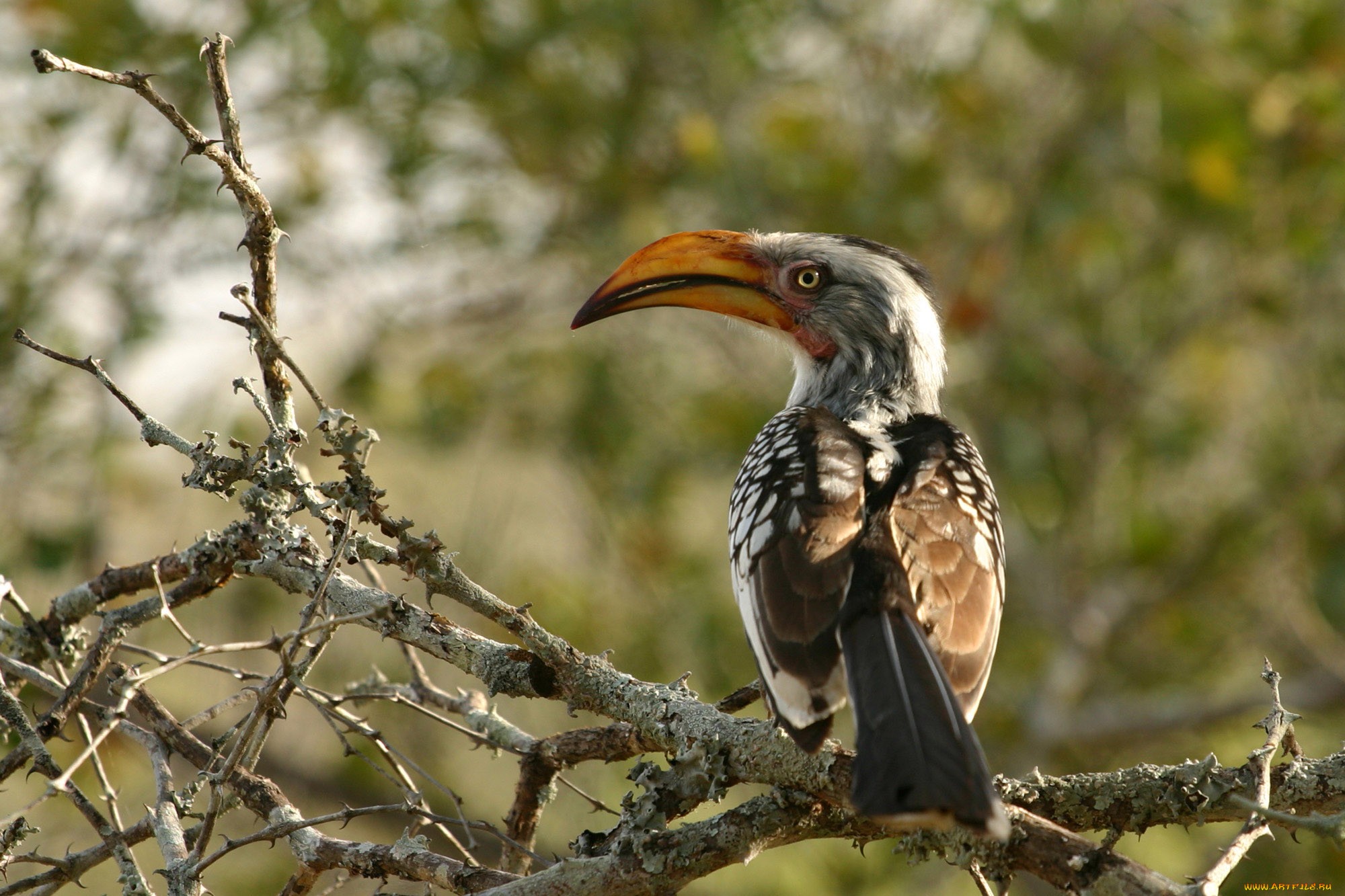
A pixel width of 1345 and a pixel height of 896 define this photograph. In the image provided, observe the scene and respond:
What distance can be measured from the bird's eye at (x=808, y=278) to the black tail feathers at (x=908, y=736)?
1743mm

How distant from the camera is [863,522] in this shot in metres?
2.62

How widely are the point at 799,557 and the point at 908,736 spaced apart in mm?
627

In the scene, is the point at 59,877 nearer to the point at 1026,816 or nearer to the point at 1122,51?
the point at 1026,816

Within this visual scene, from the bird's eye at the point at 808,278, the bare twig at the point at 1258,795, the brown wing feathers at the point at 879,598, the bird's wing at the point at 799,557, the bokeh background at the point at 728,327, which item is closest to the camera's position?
the bare twig at the point at 1258,795

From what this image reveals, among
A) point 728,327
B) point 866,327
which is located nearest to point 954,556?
point 866,327

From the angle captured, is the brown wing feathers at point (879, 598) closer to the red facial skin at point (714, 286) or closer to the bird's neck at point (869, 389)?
the bird's neck at point (869, 389)

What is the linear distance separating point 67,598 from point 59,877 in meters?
0.74

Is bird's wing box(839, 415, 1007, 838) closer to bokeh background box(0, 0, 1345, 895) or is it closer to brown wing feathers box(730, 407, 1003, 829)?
brown wing feathers box(730, 407, 1003, 829)

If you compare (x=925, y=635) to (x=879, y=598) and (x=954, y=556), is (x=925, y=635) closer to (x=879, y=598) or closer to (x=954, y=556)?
(x=879, y=598)

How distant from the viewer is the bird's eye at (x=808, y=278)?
3836 mm

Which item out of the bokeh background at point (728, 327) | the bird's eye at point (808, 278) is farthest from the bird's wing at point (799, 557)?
the bokeh background at point (728, 327)

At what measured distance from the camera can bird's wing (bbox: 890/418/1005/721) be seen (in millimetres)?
2377

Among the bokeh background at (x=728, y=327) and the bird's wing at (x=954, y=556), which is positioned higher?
the bokeh background at (x=728, y=327)

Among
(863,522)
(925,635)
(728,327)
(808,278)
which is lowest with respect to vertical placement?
(925,635)
